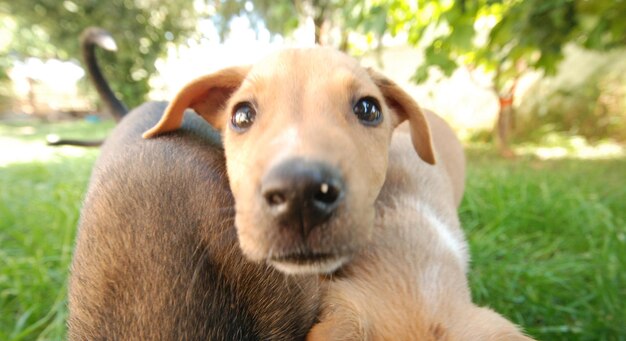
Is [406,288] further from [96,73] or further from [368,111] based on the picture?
[96,73]

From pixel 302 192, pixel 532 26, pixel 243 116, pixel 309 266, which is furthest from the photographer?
pixel 532 26

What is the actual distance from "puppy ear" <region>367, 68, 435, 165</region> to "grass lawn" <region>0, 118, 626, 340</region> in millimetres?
1097

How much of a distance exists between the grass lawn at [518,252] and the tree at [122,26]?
1183 cm

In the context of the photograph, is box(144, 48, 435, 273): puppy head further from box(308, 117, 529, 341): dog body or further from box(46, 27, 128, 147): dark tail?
box(46, 27, 128, 147): dark tail

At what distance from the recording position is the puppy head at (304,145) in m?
1.36

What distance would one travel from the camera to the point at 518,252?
356cm

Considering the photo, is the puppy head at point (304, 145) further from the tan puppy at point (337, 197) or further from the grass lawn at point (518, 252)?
the grass lawn at point (518, 252)

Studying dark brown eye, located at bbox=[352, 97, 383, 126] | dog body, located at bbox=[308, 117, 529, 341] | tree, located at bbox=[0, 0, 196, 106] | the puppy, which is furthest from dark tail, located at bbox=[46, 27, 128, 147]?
tree, located at bbox=[0, 0, 196, 106]

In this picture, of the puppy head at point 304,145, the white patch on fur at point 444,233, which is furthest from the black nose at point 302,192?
the white patch on fur at point 444,233

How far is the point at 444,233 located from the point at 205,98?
1546mm

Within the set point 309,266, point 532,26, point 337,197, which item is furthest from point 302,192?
point 532,26

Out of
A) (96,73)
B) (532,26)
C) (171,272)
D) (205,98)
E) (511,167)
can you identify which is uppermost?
(532,26)

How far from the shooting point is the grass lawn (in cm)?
271

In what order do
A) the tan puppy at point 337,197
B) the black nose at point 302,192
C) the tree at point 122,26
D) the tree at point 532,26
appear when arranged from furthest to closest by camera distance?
the tree at point 122,26
the tree at point 532,26
the tan puppy at point 337,197
the black nose at point 302,192
